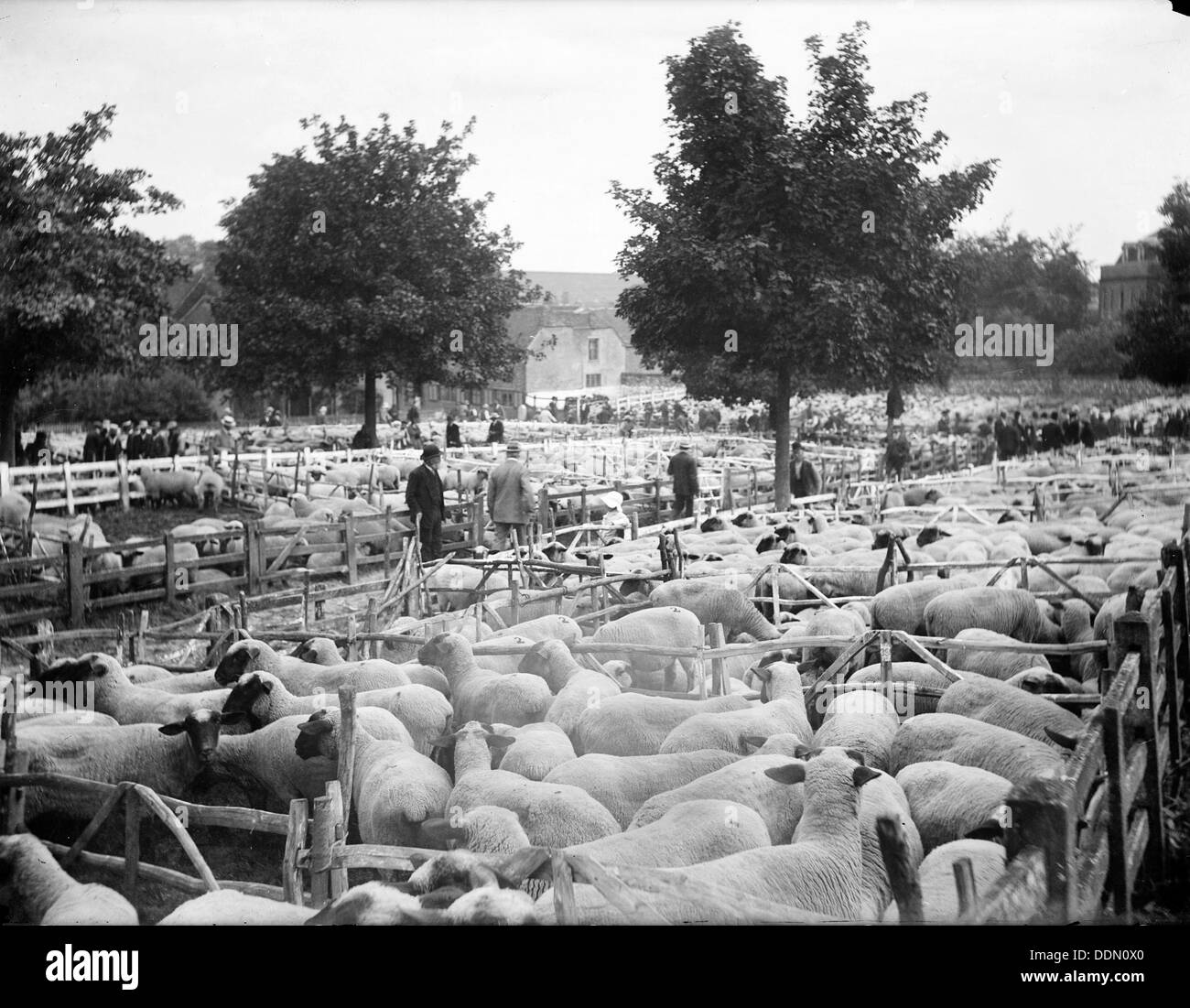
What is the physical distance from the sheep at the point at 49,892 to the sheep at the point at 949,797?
367 cm

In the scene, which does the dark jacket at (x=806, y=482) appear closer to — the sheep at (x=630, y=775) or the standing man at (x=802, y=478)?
the standing man at (x=802, y=478)

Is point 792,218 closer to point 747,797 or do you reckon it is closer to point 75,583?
point 75,583

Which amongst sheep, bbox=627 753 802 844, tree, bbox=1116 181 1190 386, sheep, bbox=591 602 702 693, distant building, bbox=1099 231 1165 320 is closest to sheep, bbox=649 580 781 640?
sheep, bbox=591 602 702 693

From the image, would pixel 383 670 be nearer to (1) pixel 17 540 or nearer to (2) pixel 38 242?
(1) pixel 17 540

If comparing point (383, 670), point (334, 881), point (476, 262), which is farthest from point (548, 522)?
point (334, 881)

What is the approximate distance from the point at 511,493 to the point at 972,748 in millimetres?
7932

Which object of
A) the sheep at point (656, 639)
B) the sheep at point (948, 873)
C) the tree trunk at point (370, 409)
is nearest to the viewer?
the sheep at point (948, 873)

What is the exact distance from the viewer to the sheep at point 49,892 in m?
4.79

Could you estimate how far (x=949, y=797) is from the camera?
545 cm

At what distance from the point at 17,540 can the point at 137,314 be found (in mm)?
6283

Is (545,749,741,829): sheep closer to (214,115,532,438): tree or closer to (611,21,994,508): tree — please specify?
(611,21,994,508): tree

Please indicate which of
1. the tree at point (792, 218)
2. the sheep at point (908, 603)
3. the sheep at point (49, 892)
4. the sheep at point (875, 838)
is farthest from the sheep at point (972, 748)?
the tree at point (792, 218)

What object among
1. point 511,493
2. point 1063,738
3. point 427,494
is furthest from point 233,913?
point 427,494
